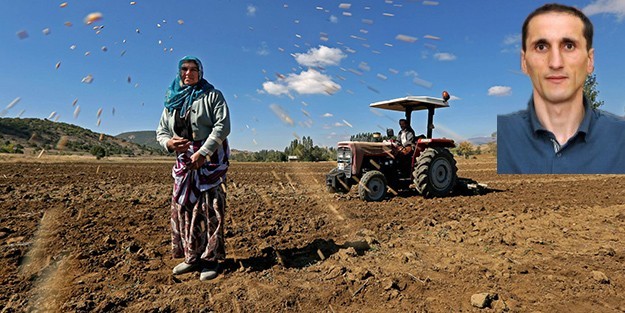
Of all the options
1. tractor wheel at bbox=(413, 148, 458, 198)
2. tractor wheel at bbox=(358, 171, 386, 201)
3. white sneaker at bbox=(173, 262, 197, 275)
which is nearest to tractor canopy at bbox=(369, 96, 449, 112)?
tractor wheel at bbox=(413, 148, 458, 198)

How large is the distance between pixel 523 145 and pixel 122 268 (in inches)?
144

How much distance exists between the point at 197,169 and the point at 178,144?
29cm

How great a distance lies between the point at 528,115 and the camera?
93.0 inches

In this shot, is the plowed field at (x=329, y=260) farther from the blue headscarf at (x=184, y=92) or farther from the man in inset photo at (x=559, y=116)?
the blue headscarf at (x=184, y=92)

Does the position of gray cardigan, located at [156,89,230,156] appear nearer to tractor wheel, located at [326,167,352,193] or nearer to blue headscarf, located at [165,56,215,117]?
blue headscarf, located at [165,56,215,117]

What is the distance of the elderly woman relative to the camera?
319cm

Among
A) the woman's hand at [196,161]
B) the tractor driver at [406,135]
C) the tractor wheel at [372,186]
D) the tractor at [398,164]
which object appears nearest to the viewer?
the woman's hand at [196,161]

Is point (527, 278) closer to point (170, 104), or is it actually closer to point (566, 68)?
point (566, 68)

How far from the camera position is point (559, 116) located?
218 cm

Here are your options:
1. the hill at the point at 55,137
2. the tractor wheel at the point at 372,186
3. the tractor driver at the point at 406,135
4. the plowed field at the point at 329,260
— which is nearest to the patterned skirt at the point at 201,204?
the plowed field at the point at 329,260

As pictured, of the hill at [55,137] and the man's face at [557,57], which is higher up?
the hill at [55,137]

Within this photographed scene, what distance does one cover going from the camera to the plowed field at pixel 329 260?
2590 mm

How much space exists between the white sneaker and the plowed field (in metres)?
0.09

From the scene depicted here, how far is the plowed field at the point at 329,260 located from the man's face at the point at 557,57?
5.05 ft
